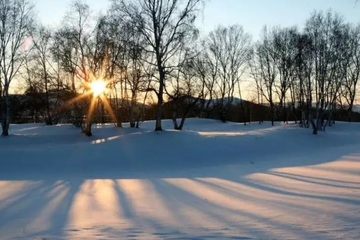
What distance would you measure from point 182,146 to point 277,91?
111 ft

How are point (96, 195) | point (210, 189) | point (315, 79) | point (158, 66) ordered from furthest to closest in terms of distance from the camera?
point (315, 79) → point (158, 66) → point (210, 189) → point (96, 195)

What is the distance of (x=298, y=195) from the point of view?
1081 centimetres

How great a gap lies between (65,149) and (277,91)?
38.1 metres

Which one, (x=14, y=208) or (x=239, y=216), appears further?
(x=14, y=208)

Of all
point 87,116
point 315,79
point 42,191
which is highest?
point 315,79

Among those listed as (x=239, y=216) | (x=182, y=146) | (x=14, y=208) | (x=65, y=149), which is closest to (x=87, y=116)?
(x=65, y=149)

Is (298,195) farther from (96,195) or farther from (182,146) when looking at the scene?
(182,146)

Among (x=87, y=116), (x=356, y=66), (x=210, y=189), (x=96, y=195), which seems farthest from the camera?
(x=356, y=66)

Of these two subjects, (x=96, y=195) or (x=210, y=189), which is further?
(x=210, y=189)

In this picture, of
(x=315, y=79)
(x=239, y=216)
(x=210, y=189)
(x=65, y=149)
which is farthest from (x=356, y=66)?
(x=239, y=216)

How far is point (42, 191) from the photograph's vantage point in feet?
42.7

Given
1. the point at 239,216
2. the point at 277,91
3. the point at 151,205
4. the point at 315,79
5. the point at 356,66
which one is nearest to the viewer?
the point at 239,216

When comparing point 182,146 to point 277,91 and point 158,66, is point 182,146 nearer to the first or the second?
point 158,66

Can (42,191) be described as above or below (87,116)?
below
